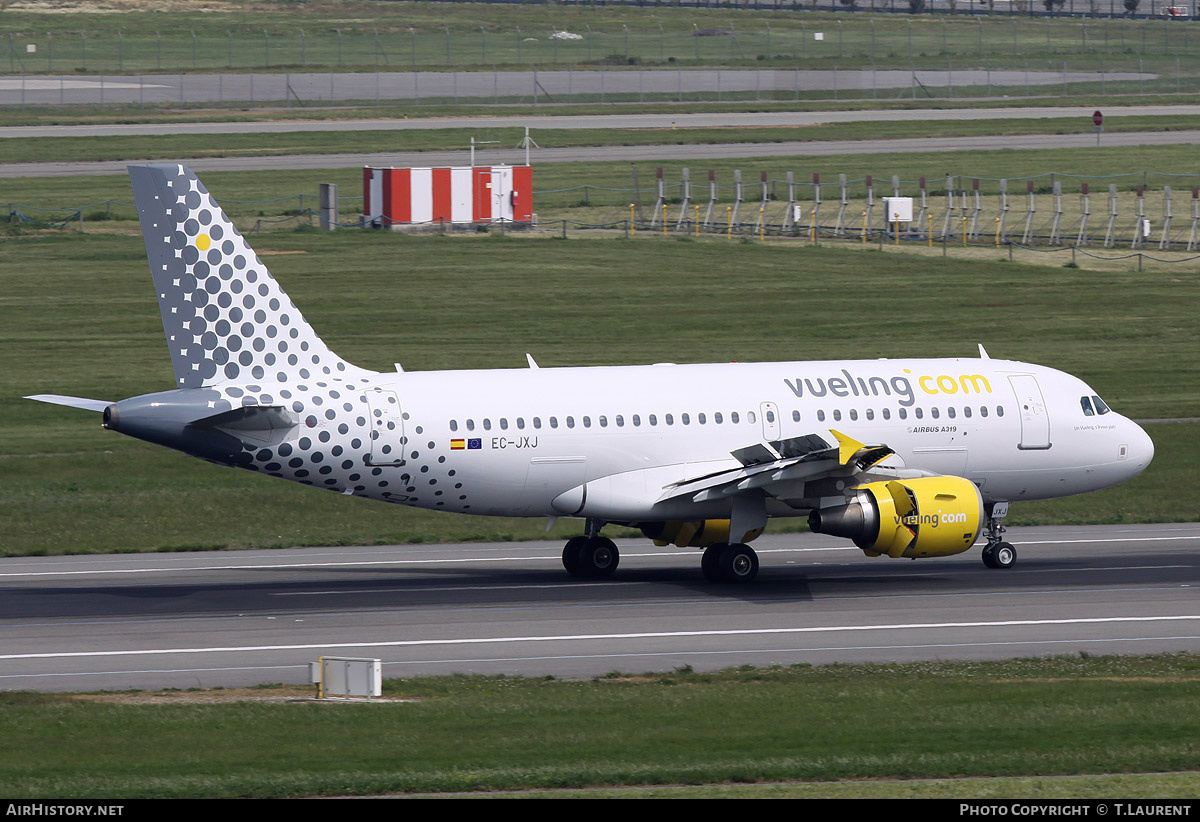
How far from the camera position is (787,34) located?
193375 millimetres

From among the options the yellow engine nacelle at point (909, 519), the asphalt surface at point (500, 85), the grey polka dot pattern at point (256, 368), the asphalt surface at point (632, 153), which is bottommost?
the yellow engine nacelle at point (909, 519)

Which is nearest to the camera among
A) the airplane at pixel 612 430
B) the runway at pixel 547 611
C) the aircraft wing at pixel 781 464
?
the runway at pixel 547 611

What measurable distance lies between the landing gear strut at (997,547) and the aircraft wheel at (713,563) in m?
6.18

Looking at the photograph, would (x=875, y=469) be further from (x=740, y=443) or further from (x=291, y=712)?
(x=291, y=712)

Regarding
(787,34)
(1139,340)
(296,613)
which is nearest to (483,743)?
(296,613)

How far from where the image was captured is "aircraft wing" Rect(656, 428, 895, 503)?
3516cm

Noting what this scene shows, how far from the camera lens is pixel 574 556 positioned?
38.4 meters

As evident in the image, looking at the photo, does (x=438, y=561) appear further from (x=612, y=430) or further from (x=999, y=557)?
(x=999, y=557)

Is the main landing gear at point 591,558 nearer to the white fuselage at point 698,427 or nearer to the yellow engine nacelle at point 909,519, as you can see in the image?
the white fuselage at point 698,427

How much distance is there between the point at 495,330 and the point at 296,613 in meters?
35.3

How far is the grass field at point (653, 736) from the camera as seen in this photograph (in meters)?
20.5

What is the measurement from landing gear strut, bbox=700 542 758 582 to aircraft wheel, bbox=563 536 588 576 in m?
2.92

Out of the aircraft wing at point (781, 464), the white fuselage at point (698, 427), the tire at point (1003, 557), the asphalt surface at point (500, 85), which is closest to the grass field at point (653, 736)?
the aircraft wing at point (781, 464)

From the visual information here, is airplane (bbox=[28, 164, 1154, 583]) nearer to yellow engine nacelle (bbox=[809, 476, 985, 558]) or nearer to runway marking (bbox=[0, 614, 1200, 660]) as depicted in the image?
yellow engine nacelle (bbox=[809, 476, 985, 558])
